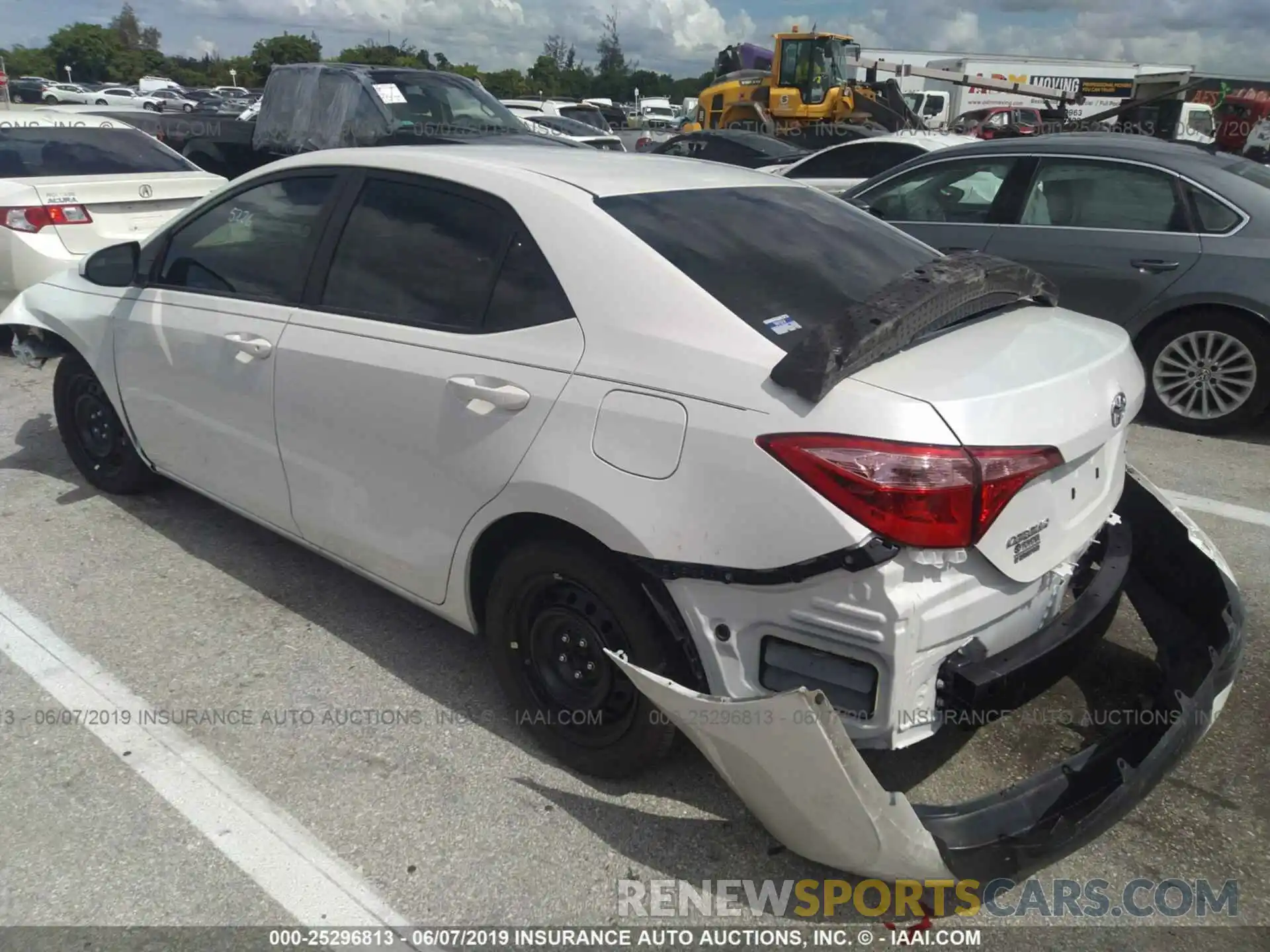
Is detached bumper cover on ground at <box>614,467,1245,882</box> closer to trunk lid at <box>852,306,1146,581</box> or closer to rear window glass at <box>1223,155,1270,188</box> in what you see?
trunk lid at <box>852,306,1146,581</box>

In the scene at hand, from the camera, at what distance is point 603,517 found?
2400 millimetres

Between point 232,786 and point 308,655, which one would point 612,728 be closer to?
Result: point 232,786

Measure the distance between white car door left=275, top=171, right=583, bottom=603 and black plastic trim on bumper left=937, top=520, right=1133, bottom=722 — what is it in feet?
3.94

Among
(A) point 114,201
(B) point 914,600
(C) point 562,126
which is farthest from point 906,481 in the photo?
(C) point 562,126

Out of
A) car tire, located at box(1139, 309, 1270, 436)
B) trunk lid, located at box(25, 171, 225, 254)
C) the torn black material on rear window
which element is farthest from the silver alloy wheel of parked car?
trunk lid, located at box(25, 171, 225, 254)

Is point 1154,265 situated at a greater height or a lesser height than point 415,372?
lesser

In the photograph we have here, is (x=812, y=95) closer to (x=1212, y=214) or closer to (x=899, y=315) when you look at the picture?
(x=1212, y=214)

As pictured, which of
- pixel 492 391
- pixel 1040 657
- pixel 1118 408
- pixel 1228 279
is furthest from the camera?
pixel 1228 279

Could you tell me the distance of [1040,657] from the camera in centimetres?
236

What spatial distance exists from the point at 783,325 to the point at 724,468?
1.49 ft

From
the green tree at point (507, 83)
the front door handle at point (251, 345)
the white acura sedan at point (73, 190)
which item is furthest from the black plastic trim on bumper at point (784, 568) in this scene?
the green tree at point (507, 83)

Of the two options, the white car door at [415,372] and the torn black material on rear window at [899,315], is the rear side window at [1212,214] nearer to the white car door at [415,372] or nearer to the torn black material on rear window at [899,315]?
the torn black material on rear window at [899,315]

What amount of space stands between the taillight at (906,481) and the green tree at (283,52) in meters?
72.4

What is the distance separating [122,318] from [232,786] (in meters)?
2.21
